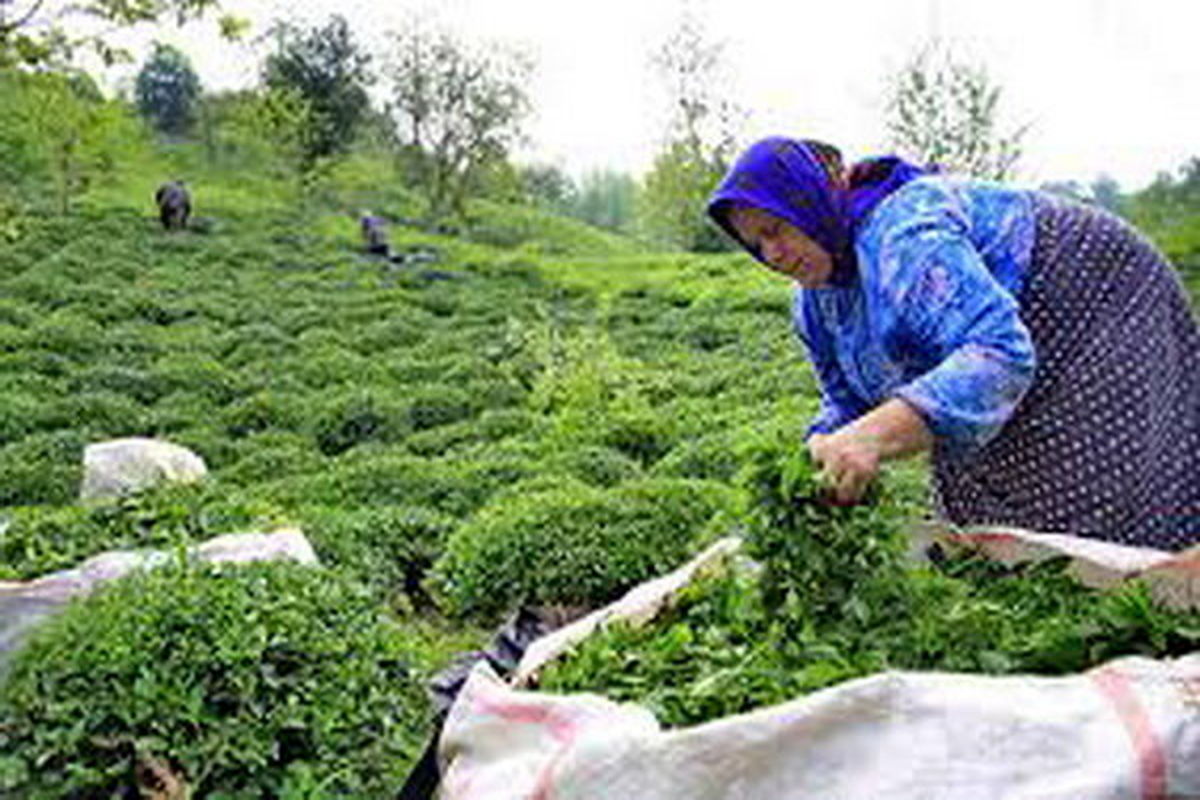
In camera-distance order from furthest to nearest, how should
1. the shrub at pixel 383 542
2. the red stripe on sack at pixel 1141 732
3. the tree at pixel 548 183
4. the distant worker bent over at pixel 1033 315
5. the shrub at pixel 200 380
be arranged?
1. the tree at pixel 548 183
2. the shrub at pixel 200 380
3. the shrub at pixel 383 542
4. the distant worker bent over at pixel 1033 315
5. the red stripe on sack at pixel 1141 732

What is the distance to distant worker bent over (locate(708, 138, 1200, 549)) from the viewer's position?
93.1 inches

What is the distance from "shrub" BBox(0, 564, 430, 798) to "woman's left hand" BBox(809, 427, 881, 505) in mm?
1351

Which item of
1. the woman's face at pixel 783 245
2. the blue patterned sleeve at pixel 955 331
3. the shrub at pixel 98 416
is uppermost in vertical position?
the woman's face at pixel 783 245

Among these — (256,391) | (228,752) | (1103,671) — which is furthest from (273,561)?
(256,391)

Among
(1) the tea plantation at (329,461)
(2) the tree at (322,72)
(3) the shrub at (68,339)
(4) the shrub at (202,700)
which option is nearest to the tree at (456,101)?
(2) the tree at (322,72)

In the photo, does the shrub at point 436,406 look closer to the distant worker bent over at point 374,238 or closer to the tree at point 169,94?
the distant worker bent over at point 374,238

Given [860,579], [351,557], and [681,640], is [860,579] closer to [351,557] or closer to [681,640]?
[681,640]

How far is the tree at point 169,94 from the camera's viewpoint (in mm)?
39062

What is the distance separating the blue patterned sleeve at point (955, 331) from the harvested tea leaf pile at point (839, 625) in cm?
24

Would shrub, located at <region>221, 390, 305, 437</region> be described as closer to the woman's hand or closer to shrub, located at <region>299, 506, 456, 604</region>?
shrub, located at <region>299, 506, 456, 604</region>

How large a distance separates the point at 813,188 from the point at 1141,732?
42.5 inches

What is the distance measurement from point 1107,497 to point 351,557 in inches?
131

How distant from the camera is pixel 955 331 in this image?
214 centimetres

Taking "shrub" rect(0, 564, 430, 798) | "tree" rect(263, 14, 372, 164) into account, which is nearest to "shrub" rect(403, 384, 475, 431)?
"shrub" rect(0, 564, 430, 798)
